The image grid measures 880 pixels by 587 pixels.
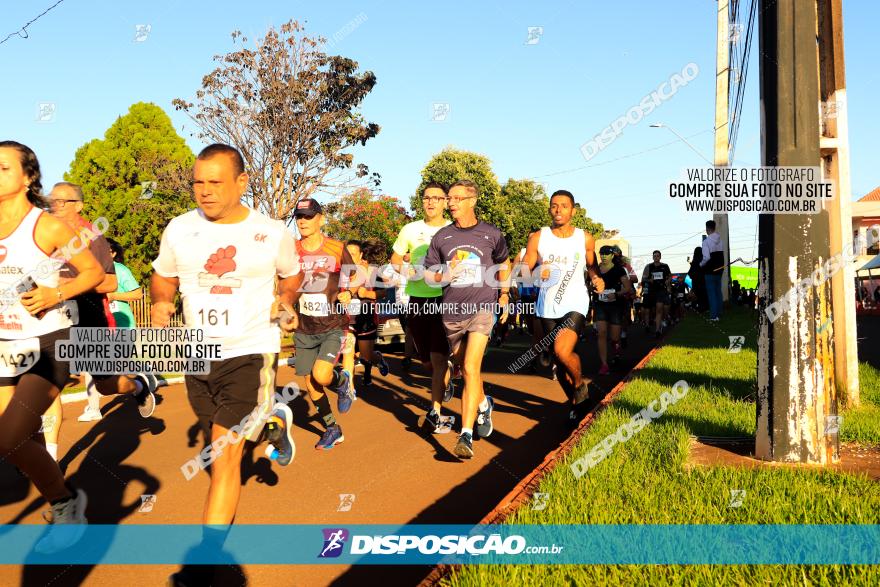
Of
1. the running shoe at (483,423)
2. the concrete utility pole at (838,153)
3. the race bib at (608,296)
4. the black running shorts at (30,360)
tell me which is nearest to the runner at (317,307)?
the running shoe at (483,423)

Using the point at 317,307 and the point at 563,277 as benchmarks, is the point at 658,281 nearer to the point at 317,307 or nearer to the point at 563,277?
the point at 563,277

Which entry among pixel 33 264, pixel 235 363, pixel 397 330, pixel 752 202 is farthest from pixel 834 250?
pixel 397 330

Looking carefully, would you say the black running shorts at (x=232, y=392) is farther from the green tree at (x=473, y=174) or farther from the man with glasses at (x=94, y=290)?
the green tree at (x=473, y=174)

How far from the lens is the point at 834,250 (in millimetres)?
7117

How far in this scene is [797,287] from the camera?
496cm

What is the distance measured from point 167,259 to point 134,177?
3165 centimetres

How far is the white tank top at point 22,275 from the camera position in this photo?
412 centimetres

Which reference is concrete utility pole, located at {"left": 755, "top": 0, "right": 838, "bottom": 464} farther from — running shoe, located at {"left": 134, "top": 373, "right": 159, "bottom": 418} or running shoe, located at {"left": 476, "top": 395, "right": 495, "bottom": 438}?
running shoe, located at {"left": 134, "top": 373, "right": 159, "bottom": 418}

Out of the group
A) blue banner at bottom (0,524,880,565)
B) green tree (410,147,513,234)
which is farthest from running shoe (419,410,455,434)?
green tree (410,147,513,234)

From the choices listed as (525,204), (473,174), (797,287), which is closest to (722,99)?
(797,287)

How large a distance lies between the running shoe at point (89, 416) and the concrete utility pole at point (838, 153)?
7.66m

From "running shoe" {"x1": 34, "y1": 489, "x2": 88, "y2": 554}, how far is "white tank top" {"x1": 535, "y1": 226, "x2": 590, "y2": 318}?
479 cm

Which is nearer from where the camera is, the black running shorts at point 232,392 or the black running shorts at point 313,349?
the black running shorts at point 232,392

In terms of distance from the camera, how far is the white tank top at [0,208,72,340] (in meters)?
4.12
